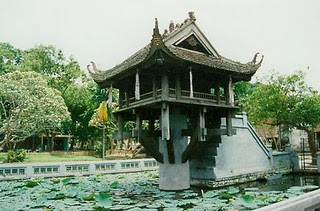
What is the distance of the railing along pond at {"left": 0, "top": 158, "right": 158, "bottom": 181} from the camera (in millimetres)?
14172

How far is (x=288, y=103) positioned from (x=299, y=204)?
47.6 feet

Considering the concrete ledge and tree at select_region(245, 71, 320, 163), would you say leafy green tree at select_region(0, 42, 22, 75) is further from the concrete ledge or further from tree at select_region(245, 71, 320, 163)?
the concrete ledge

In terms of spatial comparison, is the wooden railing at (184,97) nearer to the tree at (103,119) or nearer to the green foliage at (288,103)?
the green foliage at (288,103)

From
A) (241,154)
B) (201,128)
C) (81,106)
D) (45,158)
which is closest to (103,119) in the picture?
(45,158)

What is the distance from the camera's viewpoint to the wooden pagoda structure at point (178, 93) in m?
10.3

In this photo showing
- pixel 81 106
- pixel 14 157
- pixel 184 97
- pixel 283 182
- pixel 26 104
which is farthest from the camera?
pixel 81 106

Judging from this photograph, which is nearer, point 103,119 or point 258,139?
point 258,139

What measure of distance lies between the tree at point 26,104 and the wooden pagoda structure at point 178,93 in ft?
42.5

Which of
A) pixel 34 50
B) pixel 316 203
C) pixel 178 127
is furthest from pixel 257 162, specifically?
pixel 34 50

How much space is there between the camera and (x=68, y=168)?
1572cm

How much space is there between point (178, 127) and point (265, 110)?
7.59 meters

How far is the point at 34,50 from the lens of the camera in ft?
124

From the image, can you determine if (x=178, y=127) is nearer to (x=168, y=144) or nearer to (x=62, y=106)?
(x=168, y=144)

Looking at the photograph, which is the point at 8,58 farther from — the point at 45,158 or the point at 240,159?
the point at 240,159
